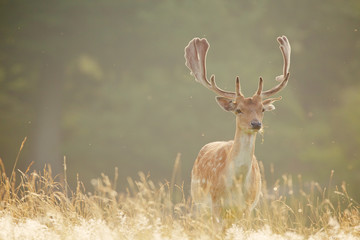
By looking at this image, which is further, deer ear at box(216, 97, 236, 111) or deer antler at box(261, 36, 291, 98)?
deer antler at box(261, 36, 291, 98)

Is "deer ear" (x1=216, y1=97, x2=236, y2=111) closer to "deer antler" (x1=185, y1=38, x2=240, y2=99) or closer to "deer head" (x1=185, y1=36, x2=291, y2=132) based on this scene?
"deer head" (x1=185, y1=36, x2=291, y2=132)

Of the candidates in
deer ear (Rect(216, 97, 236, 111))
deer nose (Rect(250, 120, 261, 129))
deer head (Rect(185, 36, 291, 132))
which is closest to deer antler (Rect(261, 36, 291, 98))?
deer head (Rect(185, 36, 291, 132))

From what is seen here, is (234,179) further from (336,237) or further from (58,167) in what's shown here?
(58,167)

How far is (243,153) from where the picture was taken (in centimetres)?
422

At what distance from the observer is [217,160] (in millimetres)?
4641

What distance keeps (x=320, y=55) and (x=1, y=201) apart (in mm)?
9133

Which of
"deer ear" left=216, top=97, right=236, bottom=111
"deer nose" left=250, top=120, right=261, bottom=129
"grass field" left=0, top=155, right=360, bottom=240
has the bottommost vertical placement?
"grass field" left=0, top=155, right=360, bottom=240

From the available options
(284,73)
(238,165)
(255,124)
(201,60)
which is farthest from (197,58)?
(238,165)

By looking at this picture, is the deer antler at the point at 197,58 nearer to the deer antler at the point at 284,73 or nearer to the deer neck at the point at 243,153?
the deer antler at the point at 284,73

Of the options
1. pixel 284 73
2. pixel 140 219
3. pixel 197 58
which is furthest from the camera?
pixel 197 58

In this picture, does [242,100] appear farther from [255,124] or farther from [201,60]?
[201,60]

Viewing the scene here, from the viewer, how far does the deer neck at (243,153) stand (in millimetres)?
4215

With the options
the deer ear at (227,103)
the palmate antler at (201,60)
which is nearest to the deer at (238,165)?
the deer ear at (227,103)

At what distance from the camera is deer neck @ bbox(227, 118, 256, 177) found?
13.8 ft
